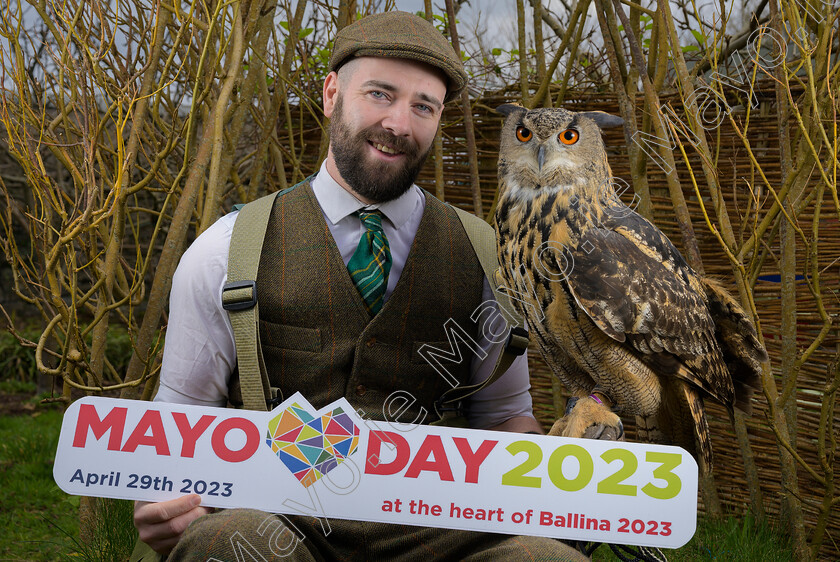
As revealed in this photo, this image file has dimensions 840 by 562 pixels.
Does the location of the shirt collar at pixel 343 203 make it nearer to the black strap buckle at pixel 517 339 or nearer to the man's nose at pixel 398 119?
the man's nose at pixel 398 119

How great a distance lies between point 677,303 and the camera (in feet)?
4.83

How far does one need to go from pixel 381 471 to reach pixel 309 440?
6.1 inches

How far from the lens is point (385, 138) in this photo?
5.28ft

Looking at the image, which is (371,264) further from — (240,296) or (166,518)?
(166,518)

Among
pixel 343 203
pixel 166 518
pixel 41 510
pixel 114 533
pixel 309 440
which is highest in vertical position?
pixel 343 203

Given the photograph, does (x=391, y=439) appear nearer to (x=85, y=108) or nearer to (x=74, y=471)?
(x=74, y=471)

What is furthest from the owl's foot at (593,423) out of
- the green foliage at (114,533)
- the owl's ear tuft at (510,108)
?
the green foliage at (114,533)

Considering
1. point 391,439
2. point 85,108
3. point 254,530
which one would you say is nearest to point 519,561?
point 391,439

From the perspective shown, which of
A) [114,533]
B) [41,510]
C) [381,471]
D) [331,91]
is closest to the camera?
[381,471]

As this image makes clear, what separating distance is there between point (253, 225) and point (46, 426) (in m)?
3.83

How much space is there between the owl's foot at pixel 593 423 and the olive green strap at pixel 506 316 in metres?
0.24

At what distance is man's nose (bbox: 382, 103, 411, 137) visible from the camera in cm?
158

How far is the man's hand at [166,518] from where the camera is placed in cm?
136

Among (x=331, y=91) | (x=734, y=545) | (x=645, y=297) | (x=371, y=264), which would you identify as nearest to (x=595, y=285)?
(x=645, y=297)
